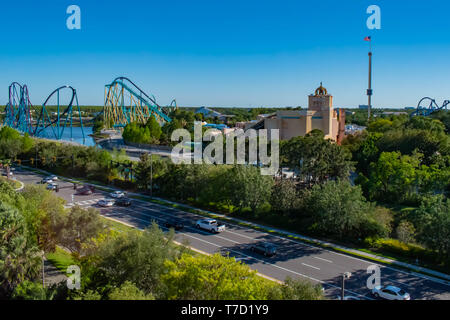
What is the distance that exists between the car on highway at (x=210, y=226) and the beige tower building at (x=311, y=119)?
47.3 meters

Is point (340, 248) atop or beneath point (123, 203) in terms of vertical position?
beneath

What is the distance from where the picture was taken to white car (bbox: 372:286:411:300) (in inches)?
766

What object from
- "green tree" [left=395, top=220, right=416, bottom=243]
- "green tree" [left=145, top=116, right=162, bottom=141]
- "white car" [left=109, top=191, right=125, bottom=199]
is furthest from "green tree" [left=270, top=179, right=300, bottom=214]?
"green tree" [left=145, top=116, right=162, bottom=141]

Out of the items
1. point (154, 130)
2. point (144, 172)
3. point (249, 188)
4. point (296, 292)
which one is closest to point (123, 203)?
point (144, 172)

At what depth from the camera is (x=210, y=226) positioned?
3116 centimetres

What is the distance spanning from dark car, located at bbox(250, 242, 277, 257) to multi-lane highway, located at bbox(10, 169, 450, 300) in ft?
1.17

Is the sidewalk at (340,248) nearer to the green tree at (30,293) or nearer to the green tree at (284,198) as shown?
the green tree at (284,198)

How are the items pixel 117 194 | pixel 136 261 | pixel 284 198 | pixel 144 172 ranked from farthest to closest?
pixel 144 172 < pixel 117 194 < pixel 284 198 < pixel 136 261

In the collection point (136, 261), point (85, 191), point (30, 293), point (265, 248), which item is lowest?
point (265, 248)

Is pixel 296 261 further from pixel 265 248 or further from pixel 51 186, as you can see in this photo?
pixel 51 186

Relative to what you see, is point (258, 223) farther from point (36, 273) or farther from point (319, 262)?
point (36, 273)

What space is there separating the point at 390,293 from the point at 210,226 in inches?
606

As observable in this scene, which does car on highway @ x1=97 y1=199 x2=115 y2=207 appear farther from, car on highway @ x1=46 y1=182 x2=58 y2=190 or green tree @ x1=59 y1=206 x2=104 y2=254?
green tree @ x1=59 y1=206 x2=104 y2=254

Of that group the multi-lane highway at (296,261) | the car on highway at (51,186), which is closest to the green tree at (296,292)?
the multi-lane highway at (296,261)
